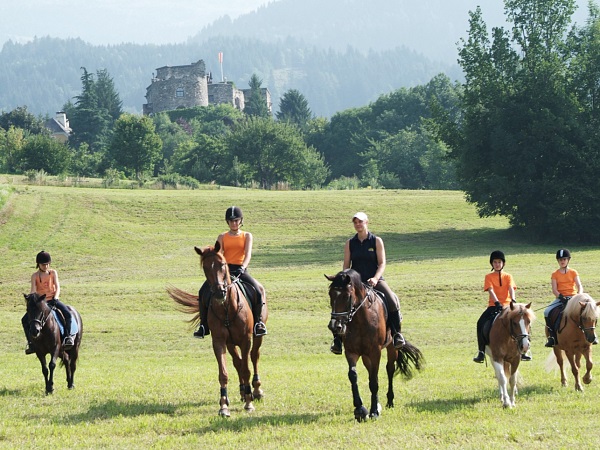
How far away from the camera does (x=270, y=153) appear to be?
334ft

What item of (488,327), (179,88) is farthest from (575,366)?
(179,88)

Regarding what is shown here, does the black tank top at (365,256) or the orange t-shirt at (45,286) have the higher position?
the black tank top at (365,256)

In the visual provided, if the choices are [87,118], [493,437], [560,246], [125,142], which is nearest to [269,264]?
[560,246]

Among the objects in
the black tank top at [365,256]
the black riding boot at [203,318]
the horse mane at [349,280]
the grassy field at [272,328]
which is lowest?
the grassy field at [272,328]

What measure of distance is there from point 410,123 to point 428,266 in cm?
10885

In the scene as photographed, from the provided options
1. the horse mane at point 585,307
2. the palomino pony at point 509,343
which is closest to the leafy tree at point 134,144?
the horse mane at point 585,307

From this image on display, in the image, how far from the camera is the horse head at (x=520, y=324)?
13.5m

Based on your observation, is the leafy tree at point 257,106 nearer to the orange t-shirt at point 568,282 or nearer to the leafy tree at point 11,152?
the leafy tree at point 11,152

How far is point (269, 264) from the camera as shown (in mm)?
44031

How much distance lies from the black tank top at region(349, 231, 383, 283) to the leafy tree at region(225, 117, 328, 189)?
86.8 metres

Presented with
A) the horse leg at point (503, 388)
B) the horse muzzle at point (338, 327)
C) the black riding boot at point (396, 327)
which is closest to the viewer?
the horse muzzle at point (338, 327)

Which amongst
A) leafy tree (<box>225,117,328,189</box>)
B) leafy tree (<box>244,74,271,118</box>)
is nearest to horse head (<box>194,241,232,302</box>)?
leafy tree (<box>225,117,328,189</box>)

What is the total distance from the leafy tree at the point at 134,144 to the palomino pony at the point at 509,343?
269 feet

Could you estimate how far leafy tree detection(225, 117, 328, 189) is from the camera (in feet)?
332
